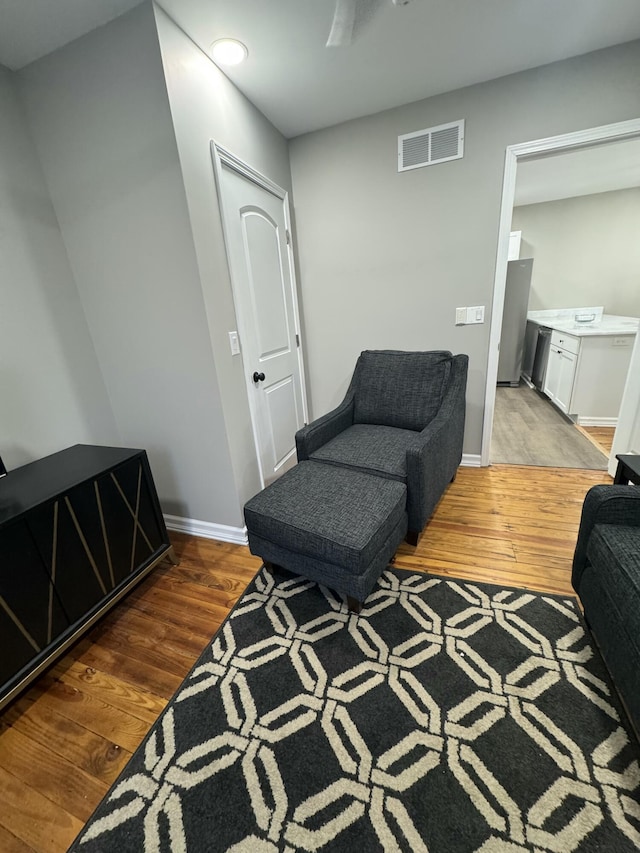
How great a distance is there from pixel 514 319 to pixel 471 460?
301 cm

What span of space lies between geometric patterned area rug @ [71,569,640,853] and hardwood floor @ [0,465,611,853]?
0.36 ft

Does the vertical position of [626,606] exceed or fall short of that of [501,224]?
it falls short

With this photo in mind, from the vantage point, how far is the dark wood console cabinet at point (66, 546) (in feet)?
3.82

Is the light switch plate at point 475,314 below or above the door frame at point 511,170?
below

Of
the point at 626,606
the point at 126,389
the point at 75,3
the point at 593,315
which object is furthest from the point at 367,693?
the point at 593,315

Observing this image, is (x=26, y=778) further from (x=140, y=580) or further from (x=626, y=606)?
(x=626, y=606)

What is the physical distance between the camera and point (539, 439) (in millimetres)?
3043

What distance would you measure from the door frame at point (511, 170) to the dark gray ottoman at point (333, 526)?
1318mm

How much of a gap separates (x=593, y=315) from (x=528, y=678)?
457 cm

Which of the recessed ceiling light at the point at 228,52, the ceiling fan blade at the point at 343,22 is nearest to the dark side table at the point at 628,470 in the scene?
the ceiling fan blade at the point at 343,22

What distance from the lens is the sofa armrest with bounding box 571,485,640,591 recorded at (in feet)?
3.91

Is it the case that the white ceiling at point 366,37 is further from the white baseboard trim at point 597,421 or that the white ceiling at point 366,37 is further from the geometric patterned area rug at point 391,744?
the white baseboard trim at point 597,421

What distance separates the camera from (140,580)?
168cm

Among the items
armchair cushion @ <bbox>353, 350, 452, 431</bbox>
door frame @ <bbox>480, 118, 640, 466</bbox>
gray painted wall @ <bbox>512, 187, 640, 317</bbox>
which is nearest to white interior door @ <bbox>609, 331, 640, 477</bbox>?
door frame @ <bbox>480, 118, 640, 466</bbox>
